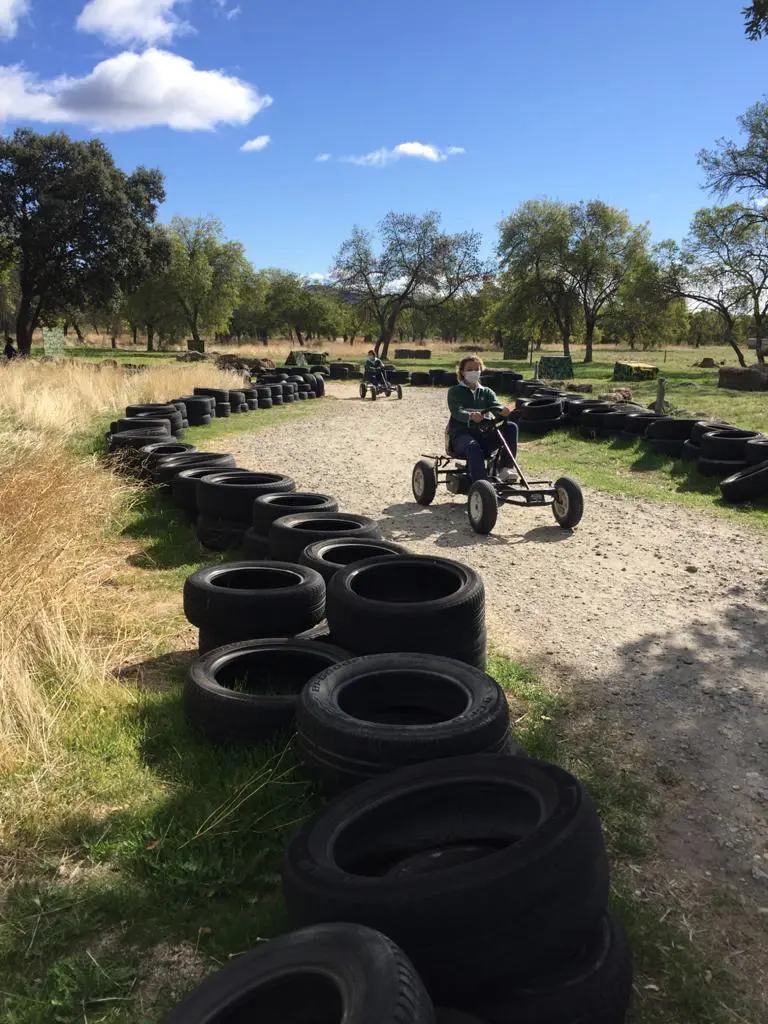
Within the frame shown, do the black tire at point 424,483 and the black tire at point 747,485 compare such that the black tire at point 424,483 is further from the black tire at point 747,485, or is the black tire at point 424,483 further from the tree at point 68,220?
the tree at point 68,220

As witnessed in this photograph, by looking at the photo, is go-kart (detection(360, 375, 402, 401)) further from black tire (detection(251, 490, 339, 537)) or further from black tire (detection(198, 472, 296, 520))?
black tire (detection(251, 490, 339, 537))

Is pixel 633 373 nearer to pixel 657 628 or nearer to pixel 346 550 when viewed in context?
pixel 657 628

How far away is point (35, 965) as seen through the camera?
2.34m

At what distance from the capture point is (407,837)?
8.27 ft

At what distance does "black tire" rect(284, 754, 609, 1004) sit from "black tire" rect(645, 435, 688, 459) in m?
10.4

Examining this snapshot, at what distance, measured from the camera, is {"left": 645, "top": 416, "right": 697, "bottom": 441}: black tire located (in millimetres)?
12008

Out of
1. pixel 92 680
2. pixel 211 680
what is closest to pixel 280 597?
pixel 211 680

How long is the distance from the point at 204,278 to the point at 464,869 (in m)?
60.7

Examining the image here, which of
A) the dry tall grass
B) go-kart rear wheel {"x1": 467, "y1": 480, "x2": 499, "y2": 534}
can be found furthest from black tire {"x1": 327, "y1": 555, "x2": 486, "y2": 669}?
the dry tall grass

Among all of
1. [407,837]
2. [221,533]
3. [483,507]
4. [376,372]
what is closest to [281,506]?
[221,533]

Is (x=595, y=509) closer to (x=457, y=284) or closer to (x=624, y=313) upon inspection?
(x=624, y=313)

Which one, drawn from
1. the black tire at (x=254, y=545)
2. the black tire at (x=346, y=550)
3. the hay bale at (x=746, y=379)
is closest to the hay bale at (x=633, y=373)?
the hay bale at (x=746, y=379)

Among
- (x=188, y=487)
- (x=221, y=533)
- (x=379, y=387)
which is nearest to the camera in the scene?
(x=221, y=533)

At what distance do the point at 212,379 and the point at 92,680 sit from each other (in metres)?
20.6
